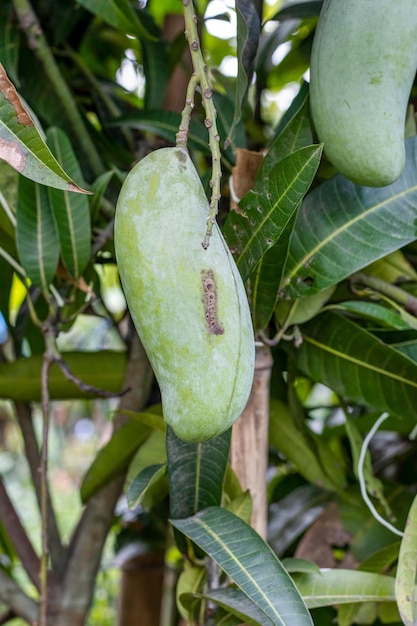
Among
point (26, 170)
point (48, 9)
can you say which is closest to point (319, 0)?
point (48, 9)

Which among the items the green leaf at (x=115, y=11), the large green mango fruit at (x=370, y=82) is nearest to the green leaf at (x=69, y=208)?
the green leaf at (x=115, y=11)

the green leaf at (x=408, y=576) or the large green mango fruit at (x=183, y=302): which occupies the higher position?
the large green mango fruit at (x=183, y=302)

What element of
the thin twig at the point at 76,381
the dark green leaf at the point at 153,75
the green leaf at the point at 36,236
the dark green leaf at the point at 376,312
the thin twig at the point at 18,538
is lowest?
the thin twig at the point at 18,538

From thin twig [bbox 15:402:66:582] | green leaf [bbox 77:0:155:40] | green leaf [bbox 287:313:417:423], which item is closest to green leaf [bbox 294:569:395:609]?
green leaf [bbox 287:313:417:423]

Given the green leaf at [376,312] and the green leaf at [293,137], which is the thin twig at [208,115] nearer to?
the green leaf at [293,137]

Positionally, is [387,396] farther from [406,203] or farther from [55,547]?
[55,547]

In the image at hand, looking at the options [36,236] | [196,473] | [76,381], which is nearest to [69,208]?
[36,236]

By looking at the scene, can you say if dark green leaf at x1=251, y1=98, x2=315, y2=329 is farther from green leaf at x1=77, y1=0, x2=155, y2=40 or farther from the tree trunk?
green leaf at x1=77, y1=0, x2=155, y2=40
